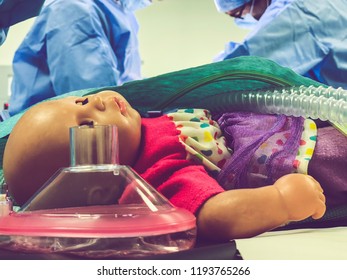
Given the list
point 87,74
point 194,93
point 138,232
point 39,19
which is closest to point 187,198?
point 138,232

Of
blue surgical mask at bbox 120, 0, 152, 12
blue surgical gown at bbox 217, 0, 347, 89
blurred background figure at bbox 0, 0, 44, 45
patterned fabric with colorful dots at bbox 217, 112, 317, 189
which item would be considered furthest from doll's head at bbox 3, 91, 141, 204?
blue surgical mask at bbox 120, 0, 152, 12

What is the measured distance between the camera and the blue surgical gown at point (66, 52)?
60.8 inches

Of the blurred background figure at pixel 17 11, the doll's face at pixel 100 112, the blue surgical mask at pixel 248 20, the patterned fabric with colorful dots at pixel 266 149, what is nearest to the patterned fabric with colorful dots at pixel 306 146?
the patterned fabric with colorful dots at pixel 266 149

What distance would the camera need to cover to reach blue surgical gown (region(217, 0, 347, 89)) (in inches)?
53.6

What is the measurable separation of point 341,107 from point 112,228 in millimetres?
365

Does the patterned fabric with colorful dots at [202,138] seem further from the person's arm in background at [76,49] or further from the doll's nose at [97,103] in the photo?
the person's arm in background at [76,49]

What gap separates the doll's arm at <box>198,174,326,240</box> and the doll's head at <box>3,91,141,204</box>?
0.17 metres

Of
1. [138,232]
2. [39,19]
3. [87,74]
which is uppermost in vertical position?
[138,232]

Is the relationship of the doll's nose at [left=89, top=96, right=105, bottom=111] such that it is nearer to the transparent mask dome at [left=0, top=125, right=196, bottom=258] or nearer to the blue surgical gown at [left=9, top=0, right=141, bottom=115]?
the transparent mask dome at [left=0, top=125, right=196, bottom=258]

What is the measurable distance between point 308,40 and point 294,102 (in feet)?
2.62

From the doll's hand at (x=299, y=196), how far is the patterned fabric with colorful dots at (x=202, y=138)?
0.14m

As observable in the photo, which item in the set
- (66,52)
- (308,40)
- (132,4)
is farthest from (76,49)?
(308,40)
